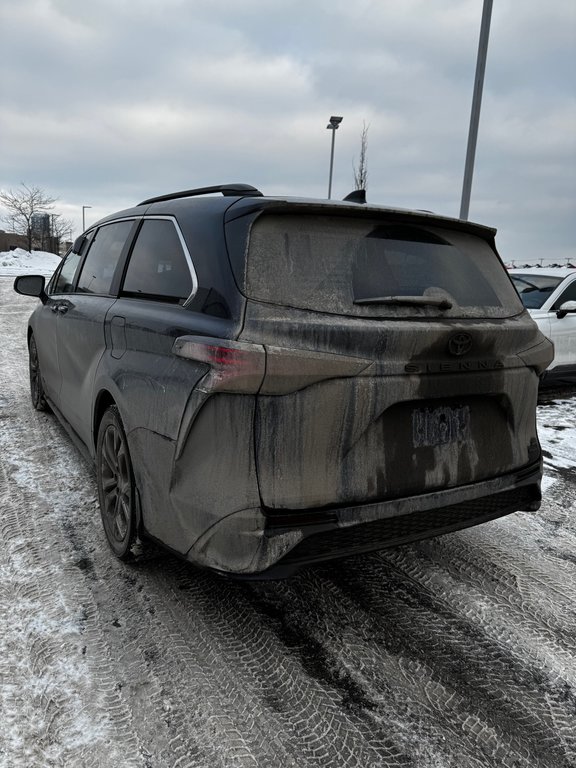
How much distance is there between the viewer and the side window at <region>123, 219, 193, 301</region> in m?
2.60

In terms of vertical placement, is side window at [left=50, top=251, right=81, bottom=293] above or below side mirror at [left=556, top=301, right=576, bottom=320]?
above

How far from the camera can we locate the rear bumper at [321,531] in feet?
6.91

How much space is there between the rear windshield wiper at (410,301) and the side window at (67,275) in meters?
2.90

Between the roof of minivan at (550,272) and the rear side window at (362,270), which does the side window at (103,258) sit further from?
the roof of minivan at (550,272)

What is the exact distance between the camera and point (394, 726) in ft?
6.68

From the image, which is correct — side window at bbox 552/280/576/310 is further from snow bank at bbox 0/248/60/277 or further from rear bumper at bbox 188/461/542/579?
snow bank at bbox 0/248/60/277

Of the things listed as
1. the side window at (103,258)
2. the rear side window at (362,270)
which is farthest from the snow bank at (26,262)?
the rear side window at (362,270)

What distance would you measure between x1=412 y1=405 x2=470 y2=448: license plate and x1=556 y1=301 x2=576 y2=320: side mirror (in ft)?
18.6

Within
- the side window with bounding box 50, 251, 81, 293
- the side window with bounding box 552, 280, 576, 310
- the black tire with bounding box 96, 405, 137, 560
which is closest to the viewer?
the black tire with bounding box 96, 405, 137, 560

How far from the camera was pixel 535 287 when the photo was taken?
26.6 feet

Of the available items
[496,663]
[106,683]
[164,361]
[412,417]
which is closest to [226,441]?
[164,361]

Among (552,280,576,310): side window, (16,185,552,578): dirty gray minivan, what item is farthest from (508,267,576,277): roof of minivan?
(16,185,552,578): dirty gray minivan

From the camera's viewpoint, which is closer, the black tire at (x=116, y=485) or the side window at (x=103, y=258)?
the black tire at (x=116, y=485)

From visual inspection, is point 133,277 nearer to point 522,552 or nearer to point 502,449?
point 502,449
